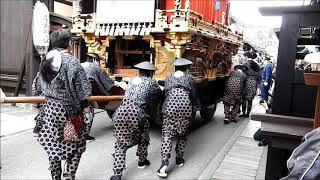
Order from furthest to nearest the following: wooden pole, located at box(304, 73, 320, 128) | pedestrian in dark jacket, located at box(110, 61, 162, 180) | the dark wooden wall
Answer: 1. the dark wooden wall
2. pedestrian in dark jacket, located at box(110, 61, 162, 180)
3. wooden pole, located at box(304, 73, 320, 128)

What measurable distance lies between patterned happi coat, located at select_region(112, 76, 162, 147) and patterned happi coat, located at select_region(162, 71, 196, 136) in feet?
1.24

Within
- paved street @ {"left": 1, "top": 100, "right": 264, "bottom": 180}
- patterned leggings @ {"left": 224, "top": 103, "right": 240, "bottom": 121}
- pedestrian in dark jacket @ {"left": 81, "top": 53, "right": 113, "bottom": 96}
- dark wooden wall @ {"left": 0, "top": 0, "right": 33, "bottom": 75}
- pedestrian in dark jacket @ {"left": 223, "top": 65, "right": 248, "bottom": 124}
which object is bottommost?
paved street @ {"left": 1, "top": 100, "right": 264, "bottom": 180}

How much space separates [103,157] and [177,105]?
1.60 m

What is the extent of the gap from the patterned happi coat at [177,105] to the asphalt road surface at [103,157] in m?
0.67

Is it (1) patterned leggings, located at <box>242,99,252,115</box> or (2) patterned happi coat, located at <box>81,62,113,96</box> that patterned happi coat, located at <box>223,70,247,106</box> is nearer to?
(1) patterned leggings, located at <box>242,99,252,115</box>

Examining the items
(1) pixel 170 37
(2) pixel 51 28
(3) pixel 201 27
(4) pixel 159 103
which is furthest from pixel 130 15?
(2) pixel 51 28

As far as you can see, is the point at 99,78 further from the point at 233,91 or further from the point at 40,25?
the point at 233,91

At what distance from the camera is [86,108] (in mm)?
3705

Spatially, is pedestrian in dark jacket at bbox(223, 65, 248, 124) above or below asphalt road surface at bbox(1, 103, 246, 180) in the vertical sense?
above

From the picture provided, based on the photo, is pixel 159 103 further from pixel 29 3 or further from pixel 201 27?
pixel 29 3

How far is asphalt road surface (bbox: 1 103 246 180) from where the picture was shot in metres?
4.52

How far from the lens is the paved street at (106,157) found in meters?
4.53

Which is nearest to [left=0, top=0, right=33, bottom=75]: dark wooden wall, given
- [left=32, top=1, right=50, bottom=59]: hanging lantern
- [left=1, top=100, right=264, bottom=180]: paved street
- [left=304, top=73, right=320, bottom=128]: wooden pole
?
[left=32, top=1, right=50, bottom=59]: hanging lantern

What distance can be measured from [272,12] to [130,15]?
408 centimetres
